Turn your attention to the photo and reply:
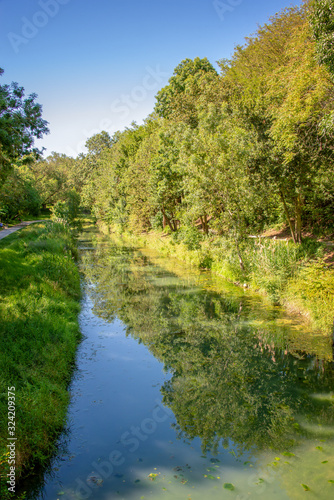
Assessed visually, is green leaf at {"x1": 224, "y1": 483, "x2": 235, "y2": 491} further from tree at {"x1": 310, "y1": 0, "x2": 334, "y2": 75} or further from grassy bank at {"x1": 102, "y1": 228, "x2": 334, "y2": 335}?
tree at {"x1": 310, "y1": 0, "x2": 334, "y2": 75}

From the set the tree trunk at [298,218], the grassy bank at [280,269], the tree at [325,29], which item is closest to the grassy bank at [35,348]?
the grassy bank at [280,269]

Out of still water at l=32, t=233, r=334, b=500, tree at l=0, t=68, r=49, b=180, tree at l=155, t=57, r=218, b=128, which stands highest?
tree at l=155, t=57, r=218, b=128

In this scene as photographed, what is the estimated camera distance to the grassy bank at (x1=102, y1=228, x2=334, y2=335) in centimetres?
1130

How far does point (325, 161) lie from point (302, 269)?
4.47 meters

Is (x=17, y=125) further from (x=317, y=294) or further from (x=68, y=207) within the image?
(x=68, y=207)

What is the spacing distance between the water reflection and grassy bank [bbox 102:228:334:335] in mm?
884

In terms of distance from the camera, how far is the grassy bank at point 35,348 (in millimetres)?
6062

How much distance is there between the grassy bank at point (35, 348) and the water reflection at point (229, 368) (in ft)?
7.65

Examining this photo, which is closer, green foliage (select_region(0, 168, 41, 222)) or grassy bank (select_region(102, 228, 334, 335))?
grassy bank (select_region(102, 228, 334, 335))

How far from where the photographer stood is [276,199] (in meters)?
19.8

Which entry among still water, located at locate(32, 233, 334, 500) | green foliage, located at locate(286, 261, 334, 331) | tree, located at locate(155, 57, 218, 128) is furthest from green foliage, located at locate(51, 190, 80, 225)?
green foliage, located at locate(286, 261, 334, 331)

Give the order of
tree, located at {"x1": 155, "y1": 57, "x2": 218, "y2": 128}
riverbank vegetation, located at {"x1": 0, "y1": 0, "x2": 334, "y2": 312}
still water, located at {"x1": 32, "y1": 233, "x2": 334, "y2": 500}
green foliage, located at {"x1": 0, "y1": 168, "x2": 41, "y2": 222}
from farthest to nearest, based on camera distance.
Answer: tree, located at {"x1": 155, "y1": 57, "x2": 218, "y2": 128} → green foliage, located at {"x1": 0, "y1": 168, "x2": 41, "y2": 222} → riverbank vegetation, located at {"x1": 0, "y1": 0, "x2": 334, "y2": 312} → still water, located at {"x1": 32, "y1": 233, "x2": 334, "y2": 500}

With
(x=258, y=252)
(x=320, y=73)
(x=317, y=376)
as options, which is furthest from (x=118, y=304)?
(x=320, y=73)

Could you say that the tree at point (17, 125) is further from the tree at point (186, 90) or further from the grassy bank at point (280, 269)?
the tree at point (186, 90)
